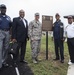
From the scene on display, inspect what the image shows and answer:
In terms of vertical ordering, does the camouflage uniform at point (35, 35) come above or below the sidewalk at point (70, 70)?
above

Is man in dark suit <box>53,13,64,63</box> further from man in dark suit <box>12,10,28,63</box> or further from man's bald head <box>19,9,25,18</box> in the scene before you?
man's bald head <box>19,9,25,18</box>

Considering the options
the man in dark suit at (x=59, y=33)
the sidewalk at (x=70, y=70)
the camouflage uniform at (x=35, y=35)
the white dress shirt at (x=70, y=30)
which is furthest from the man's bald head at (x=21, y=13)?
the sidewalk at (x=70, y=70)

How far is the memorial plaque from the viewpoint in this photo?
11925 millimetres

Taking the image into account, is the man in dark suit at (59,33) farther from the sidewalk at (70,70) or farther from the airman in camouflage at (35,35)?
the airman in camouflage at (35,35)

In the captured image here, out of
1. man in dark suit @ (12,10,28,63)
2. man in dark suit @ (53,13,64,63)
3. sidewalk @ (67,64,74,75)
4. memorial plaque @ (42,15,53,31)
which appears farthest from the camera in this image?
memorial plaque @ (42,15,53,31)

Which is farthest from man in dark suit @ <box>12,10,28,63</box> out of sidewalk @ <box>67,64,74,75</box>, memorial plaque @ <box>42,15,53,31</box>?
sidewalk @ <box>67,64,74,75</box>

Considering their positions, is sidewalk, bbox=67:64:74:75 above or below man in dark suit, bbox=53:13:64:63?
below

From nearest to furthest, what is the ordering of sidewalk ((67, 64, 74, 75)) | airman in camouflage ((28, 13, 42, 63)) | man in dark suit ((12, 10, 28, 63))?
sidewalk ((67, 64, 74, 75)) → man in dark suit ((12, 10, 28, 63)) → airman in camouflage ((28, 13, 42, 63))

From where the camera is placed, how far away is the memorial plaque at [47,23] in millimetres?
11925

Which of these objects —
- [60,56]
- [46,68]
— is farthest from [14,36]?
[60,56]

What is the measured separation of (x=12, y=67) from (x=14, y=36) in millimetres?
1218

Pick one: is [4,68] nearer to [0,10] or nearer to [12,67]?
[12,67]

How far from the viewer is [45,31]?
39.4 ft

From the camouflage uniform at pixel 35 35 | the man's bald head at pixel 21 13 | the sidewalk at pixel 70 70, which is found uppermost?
the man's bald head at pixel 21 13
